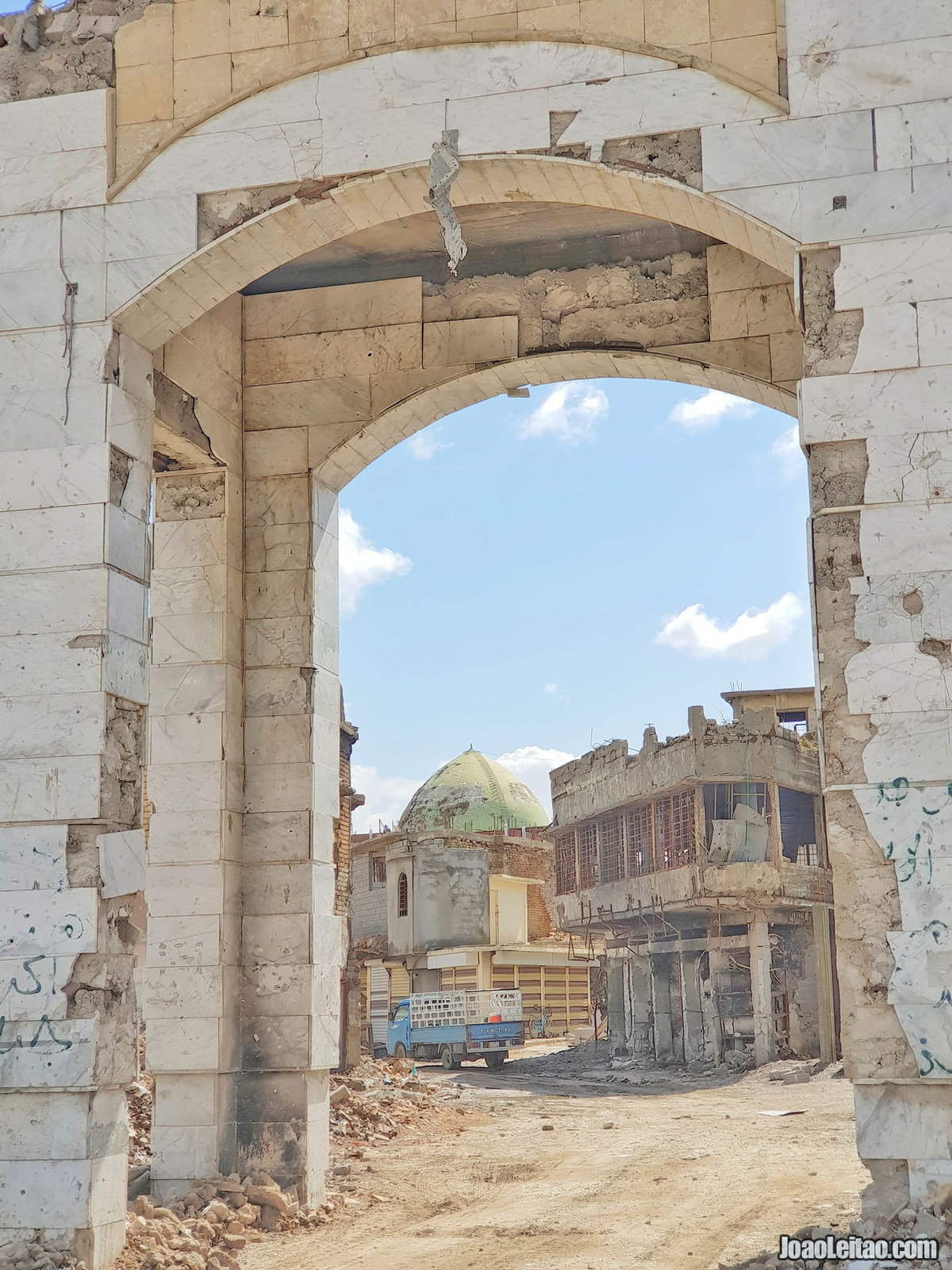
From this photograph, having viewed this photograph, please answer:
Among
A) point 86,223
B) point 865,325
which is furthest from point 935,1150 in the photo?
point 86,223

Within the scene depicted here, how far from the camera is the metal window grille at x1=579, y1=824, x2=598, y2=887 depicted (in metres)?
36.3

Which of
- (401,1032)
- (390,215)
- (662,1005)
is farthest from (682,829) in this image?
(390,215)

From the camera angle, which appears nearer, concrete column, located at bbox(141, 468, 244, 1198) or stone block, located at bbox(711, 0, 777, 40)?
stone block, located at bbox(711, 0, 777, 40)

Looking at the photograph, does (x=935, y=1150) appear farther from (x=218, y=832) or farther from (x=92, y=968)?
(x=218, y=832)

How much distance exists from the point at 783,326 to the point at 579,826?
2673 cm

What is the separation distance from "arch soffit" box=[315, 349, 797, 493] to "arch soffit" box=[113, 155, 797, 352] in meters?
2.42

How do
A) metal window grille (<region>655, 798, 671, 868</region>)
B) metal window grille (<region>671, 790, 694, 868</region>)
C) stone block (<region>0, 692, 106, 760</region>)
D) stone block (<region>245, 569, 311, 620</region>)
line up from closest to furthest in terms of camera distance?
stone block (<region>0, 692, 106, 760</region>)
stone block (<region>245, 569, 311, 620</region>)
metal window grille (<region>671, 790, 694, 868</region>)
metal window grille (<region>655, 798, 671, 868</region>)

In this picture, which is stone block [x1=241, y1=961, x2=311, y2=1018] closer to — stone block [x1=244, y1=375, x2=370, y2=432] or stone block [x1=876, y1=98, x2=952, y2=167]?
stone block [x1=244, y1=375, x2=370, y2=432]

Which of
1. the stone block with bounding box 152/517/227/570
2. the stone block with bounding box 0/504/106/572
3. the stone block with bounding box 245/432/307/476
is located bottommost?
the stone block with bounding box 0/504/106/572

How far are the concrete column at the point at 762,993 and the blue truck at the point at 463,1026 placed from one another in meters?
6.60

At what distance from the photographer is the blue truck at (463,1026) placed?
1347 inches

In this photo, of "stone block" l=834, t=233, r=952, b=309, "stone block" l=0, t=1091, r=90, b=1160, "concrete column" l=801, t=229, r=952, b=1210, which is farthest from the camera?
"stone block" l=0, t=1091, r=90, b=1160

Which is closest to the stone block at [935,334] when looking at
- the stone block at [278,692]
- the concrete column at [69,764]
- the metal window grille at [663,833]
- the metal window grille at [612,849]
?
the concrete column at [69,764]

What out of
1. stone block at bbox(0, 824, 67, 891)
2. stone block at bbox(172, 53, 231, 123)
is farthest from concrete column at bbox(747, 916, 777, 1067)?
stone block at bbox(172, 53, 231, 123)
